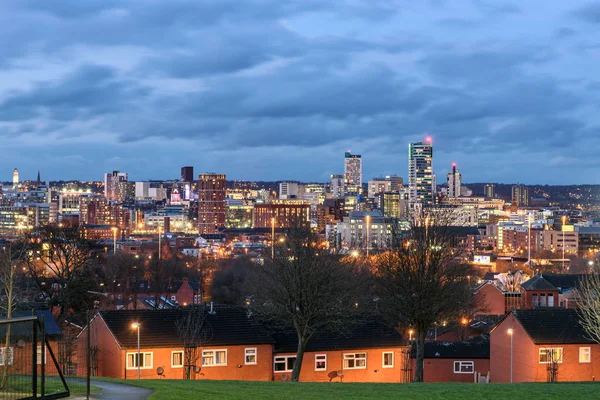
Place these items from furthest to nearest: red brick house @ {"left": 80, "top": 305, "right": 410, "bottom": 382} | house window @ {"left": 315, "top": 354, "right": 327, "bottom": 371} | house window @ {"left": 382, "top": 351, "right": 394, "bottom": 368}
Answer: house window @ {"left": 382, "top": 351, "right": 394, "bottom": 368}
house window @ {"left": 315, "top": 354, "right": 327, "bottom": 371}
red brick house @ {"left": 80, "top": 305, "right": 410, "bottom": 382}

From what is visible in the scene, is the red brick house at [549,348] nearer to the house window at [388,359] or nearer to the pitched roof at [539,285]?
the house window at [388,359]

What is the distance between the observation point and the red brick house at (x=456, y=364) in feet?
158

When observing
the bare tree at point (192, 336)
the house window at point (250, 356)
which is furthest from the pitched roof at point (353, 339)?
the bare tree at point (192, 336)

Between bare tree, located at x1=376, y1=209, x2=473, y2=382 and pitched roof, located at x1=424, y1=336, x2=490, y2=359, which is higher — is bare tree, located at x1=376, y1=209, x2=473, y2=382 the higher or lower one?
the higher one

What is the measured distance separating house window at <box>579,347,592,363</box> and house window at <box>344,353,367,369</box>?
1017cm

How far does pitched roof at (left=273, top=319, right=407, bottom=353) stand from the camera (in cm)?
4194

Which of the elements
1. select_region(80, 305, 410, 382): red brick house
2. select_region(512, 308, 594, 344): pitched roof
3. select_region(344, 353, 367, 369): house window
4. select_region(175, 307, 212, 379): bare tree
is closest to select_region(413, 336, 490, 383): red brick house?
select_region(512, 308, 594, 344): pitched roof

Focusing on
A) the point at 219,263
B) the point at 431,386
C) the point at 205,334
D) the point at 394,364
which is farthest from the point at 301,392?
the point at 219,263

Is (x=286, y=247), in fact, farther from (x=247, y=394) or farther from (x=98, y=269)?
(x=98, y=269)

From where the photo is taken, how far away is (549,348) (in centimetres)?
4212

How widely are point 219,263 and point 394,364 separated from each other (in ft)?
328

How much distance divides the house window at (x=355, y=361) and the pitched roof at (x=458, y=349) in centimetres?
738

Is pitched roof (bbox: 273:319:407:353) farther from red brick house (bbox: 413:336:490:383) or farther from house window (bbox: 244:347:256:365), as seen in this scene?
red brick house (bbox: 413:336:490:383)

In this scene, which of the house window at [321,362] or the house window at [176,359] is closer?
the house window at [176,359]
